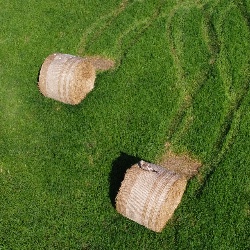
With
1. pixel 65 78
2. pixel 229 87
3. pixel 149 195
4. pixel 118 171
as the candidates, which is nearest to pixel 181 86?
pixel 229 87

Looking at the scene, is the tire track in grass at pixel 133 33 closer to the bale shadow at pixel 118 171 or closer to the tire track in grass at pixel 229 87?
the tire track in grass at pixel 229 87

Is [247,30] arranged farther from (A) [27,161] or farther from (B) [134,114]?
(A) [27,161]

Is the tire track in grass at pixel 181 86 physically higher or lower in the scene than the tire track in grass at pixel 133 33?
lower

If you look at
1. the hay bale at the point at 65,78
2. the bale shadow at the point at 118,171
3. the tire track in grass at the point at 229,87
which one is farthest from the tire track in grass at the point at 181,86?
the hay bale at the point at 65,78

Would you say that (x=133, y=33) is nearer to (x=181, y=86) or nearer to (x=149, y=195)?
(x=181, y=86)

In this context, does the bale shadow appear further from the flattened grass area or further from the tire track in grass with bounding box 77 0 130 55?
the tire track in grass with bounding box 77 0 130 55

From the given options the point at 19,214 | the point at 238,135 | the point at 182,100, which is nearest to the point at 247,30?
the point at 182,100

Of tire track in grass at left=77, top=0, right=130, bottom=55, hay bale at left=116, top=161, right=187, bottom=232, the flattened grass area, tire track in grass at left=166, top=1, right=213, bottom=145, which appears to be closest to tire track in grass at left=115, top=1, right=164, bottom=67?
the flattened grass area
